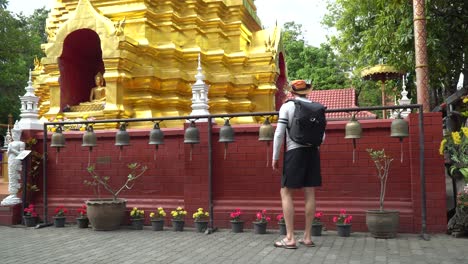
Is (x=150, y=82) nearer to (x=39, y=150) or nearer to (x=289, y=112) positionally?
(x=39, y=150)

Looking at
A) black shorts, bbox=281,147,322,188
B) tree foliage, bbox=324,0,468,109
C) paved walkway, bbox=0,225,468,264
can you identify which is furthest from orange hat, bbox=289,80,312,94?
tree foliage, bbox=324,0,468,109

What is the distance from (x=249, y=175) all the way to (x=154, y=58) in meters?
4.81

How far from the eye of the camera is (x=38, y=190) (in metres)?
8.95

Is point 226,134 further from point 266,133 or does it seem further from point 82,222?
point 82,222

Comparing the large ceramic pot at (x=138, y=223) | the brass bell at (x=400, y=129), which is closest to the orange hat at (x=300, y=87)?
the brass bell at (x=400, y=129)

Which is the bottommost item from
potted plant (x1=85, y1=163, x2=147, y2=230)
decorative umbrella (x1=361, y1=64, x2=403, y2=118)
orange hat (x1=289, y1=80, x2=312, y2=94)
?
potted plant (x1=85, y1=163, x2=147, y2=230)

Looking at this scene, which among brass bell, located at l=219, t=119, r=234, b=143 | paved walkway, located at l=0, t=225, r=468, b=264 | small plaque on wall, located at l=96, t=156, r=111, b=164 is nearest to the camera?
paved walkway, located at l=0, t=225, r=468, b=264

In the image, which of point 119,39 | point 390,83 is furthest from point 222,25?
point 390,83

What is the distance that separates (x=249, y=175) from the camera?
799 centimetres

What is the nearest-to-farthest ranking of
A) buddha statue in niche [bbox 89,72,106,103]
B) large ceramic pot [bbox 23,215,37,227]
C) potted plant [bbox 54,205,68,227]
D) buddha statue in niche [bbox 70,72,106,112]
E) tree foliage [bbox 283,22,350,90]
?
potted plant [bbox 54,205,68,227] < large ceramic pot [bbox 23,215,37,227] < buddha statue in niche [bbox 70,72,106,112] < buddha statue in niche [bbox 89,72,106,103] < tree foliage [bbox 283,22,350,90]

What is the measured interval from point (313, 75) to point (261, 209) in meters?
25.1

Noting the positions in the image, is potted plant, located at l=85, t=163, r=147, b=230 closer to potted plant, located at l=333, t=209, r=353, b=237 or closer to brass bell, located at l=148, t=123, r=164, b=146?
brass bell, located at l=148, t=123, r=164, b=146

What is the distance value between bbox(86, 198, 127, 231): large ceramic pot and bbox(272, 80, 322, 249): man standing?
305 centimetres

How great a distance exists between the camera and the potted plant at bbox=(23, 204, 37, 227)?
8477mm
